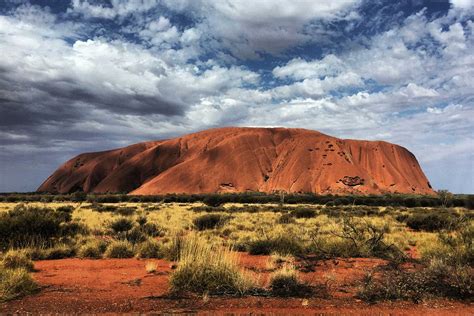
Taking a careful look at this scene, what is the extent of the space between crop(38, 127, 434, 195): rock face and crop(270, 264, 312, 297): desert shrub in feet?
238

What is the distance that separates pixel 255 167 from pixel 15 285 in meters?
83.3

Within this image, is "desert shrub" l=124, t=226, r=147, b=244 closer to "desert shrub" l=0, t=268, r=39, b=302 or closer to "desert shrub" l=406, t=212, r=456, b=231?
"desert shrub" l=0, t=268, r=39, b=302

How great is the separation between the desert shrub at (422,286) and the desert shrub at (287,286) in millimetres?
1040

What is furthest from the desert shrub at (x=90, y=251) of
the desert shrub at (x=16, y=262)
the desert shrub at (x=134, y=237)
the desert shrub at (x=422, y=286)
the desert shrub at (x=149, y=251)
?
the desert shrub at (x=422, y=286)

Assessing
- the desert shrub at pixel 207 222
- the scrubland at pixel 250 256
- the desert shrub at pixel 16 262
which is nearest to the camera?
the scrubland at pixel 250 256

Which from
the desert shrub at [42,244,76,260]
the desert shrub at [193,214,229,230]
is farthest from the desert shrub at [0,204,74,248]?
the desert shrub at [193,214,229,230]

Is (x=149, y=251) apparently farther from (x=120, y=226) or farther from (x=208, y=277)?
(x=120, y=226)

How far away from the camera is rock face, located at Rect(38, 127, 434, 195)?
83312mm

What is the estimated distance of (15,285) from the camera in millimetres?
6996

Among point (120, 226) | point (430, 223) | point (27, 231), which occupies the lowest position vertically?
point (430, 223)

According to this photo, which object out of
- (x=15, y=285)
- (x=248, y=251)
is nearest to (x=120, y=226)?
(x=248, y=251)

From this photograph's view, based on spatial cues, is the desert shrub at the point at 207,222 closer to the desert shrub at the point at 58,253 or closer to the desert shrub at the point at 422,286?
the desert shrub at the point at 58,253

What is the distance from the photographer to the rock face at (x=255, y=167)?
Result: 273 feet

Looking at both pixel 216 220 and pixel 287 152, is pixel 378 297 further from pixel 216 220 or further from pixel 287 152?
pixel 287 152
